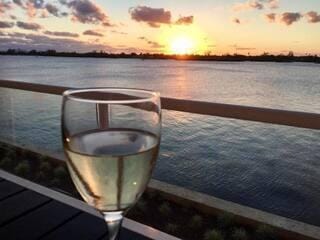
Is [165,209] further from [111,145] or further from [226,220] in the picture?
[111,145]

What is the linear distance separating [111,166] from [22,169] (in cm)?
297

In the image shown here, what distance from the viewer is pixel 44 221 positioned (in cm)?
117

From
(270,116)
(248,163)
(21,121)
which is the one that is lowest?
(248,163)

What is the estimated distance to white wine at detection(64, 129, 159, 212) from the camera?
1.50 feet

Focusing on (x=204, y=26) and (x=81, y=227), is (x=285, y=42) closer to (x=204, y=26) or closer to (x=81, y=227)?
(x=204, y=26)

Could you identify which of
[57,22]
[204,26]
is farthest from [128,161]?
[57,22]

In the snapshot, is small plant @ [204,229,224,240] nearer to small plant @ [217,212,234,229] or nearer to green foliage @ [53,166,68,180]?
small plant @ [217,212,234,229]

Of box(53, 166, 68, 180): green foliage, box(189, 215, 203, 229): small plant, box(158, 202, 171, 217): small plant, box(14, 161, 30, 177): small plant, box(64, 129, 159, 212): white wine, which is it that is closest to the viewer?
box(64, 129, 159, 212): white wine

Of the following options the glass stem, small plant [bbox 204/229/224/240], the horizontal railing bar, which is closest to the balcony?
the horizontal railing bar

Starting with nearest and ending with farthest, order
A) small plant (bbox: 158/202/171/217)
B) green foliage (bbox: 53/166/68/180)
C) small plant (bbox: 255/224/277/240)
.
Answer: small plant (bbox: 255/224/277/240), small plant (bbox: 158/202/171/217), green foliage (bbox: 53/166/68/180)

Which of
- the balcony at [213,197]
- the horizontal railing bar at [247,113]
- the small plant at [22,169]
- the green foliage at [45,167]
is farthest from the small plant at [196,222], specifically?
the small plant at [22,169]

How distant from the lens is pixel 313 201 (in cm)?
339

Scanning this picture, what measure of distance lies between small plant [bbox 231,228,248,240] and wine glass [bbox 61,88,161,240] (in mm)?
1867

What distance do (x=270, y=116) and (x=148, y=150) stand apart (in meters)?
1.36
